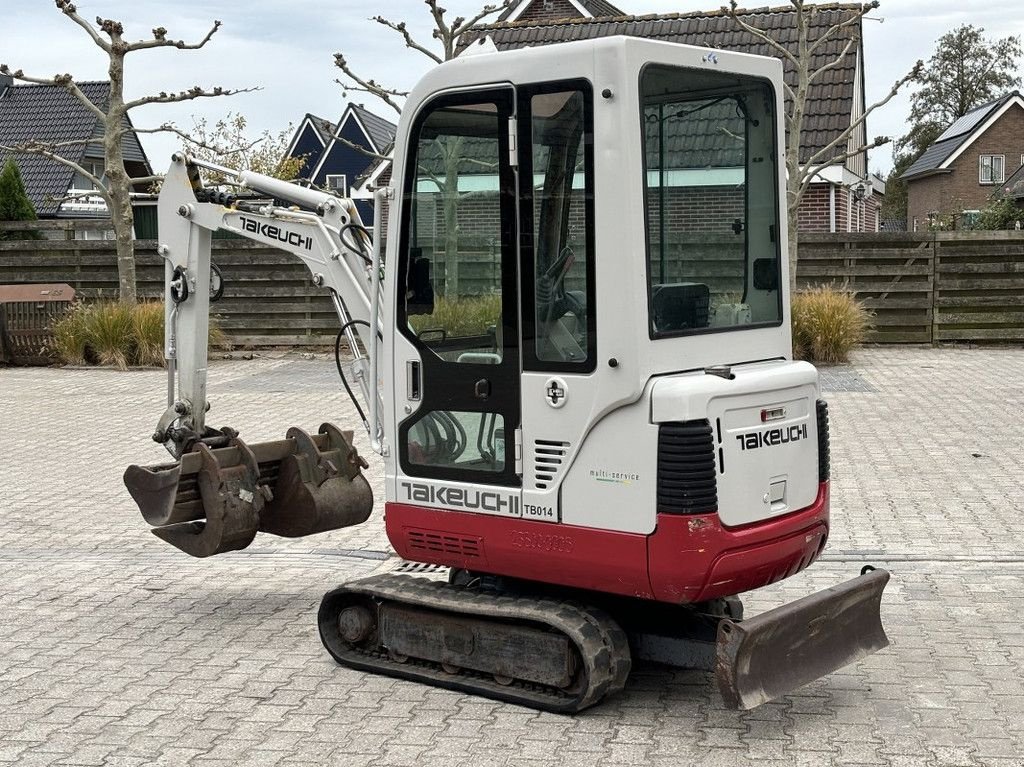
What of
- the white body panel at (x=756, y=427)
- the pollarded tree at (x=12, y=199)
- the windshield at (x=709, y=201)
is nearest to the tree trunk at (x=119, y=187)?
the pollarded tree at (x=12, y=199)

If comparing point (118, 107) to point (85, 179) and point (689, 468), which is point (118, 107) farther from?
point (85, 179)

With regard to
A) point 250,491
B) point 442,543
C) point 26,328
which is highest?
point 26,328

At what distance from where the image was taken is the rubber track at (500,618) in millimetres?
5168

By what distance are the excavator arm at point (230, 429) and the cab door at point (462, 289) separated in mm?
462

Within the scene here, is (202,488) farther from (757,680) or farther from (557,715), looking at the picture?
(757,680)

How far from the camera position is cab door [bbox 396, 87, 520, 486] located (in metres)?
5.33

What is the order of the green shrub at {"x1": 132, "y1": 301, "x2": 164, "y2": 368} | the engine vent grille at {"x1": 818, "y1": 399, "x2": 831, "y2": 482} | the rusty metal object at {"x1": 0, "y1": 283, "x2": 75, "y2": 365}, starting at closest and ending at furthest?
the engine vent grille at {"x1": 818, "y1": 399, "x2": 831, "y2": 482} → the green shrub at {"x1": 132, "y1": 301, "x2": 164, "y2": 368} → the rusty metal object at {"x1": 0, "y1": 283, "x2": 75, "y2": 365}

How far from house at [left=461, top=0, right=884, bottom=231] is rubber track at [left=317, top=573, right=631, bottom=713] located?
62.5ft

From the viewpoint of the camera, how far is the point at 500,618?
540 cm

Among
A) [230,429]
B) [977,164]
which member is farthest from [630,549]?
[977,164]

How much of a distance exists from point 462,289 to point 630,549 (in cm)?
128

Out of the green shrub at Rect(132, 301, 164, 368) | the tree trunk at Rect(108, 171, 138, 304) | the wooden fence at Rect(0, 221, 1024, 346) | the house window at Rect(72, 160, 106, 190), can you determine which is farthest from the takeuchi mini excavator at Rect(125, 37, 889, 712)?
the house window at Rect(72, 160, 106, 190)

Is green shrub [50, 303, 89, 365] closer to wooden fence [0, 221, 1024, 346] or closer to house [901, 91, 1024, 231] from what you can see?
wooden fence [0, 221, 1024, 346]

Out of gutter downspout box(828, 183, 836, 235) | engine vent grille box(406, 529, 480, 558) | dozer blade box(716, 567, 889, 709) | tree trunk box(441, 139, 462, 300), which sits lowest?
dozer blade box(716, 567, 889, 709)
